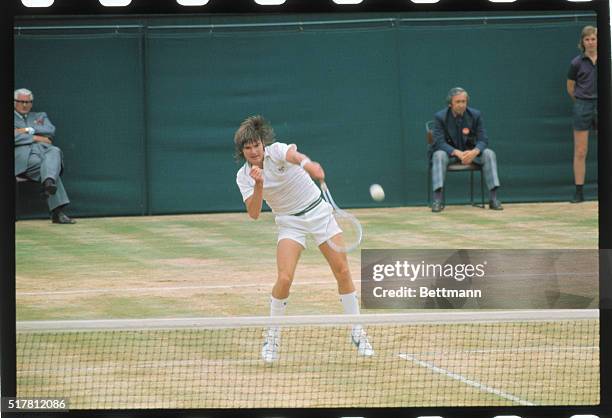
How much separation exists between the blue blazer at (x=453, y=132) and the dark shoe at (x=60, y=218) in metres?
2.79

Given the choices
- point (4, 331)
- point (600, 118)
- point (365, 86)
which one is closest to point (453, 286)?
point (600, 118)

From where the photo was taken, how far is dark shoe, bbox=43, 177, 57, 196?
8.48 metres

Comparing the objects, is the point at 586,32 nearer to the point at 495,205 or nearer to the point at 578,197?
the point at 578,197

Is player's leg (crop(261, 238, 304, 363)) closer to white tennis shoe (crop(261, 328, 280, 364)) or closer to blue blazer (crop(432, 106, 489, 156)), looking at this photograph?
white tennis shoe (crop(261, 328, 280, 364))

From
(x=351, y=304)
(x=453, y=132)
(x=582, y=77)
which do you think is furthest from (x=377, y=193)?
(x=351, y=304)

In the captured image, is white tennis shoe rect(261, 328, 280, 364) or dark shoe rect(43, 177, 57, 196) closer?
white tennis shoe rect(261, 328, 280, 364)

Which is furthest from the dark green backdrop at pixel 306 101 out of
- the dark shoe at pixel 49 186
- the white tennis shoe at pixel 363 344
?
the white tennis shoe at pixel 363 344

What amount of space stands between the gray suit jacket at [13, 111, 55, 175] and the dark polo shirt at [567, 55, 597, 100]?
11.7ft

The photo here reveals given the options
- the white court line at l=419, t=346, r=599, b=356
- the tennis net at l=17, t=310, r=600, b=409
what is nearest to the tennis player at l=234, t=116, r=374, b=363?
the tennis net at l=17, t=310, r=600, b=409

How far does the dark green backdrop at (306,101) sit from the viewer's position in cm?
958

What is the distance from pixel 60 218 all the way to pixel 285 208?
6.66 feet

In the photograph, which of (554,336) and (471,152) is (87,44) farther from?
(554,336)

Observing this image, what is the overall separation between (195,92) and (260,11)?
3.11m

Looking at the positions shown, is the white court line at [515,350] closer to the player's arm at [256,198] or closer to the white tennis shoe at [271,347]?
the white tennis shoe at [271,347]
